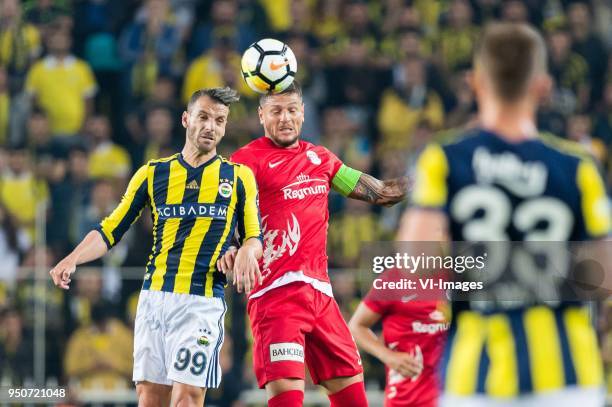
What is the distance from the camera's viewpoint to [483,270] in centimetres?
410

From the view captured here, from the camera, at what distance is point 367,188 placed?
314 inches

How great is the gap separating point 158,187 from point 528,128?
374cm

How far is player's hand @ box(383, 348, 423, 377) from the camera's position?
26.3ft

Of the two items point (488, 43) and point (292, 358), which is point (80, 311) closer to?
point (292, 358)

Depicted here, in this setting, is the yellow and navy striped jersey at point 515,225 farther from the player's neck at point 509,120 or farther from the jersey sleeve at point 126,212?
the jersey sleeve at point 126,212

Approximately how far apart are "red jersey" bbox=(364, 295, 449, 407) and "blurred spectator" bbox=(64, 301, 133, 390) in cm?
408

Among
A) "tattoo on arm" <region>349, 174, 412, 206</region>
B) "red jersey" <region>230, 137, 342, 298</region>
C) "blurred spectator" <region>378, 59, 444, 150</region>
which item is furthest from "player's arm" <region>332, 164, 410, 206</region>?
"blurred spectator" <region>378, 59, 444, 150</region>

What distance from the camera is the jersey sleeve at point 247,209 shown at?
23.5 ft

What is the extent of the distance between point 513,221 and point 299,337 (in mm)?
3685

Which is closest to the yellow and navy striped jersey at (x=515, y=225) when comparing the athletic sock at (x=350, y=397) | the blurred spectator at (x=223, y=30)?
the athletic sock at (x=350, y=397)

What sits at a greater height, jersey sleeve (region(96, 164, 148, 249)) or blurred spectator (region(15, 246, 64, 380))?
jersey sleeve (region(96, 164, 148, 249))

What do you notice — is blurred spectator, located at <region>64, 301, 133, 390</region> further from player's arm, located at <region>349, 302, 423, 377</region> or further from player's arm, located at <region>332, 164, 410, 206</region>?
player's arm, located at <region>332, 164, 410, 206</region>

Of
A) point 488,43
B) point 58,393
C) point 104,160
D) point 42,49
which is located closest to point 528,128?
point 488,43

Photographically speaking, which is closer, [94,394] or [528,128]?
[528,128]
